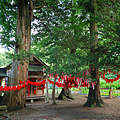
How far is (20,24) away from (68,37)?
454 cm

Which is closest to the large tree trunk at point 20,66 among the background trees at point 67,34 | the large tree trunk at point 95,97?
the background trees at point 67,34

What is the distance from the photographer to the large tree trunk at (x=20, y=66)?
942 centimetres

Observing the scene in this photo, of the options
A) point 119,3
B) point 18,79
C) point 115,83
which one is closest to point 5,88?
point 18,79

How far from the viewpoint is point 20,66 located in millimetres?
10195

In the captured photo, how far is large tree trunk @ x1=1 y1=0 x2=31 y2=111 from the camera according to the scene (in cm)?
942

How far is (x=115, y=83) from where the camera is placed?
81.8 ft

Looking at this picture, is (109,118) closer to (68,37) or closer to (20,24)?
(68,37)

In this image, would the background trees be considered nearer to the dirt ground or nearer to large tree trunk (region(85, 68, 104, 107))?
large tree trunk (region(85, 68, 104, 107))

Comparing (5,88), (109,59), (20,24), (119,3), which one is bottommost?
(5,88)

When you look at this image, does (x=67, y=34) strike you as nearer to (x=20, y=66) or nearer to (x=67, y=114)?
(x=20, y=66)

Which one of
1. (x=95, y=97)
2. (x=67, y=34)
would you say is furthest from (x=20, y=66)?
(x=95, y=97)

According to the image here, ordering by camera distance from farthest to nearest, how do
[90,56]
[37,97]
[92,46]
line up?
[37,97]
[92,46]
[90,56]

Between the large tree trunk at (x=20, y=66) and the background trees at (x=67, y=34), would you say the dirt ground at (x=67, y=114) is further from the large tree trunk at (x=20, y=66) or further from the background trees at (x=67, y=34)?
the background trees at (x=67, y=34)

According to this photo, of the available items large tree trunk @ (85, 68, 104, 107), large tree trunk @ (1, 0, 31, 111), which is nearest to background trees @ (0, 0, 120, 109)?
large tree trunk @ (1, 0, 31, 111)
